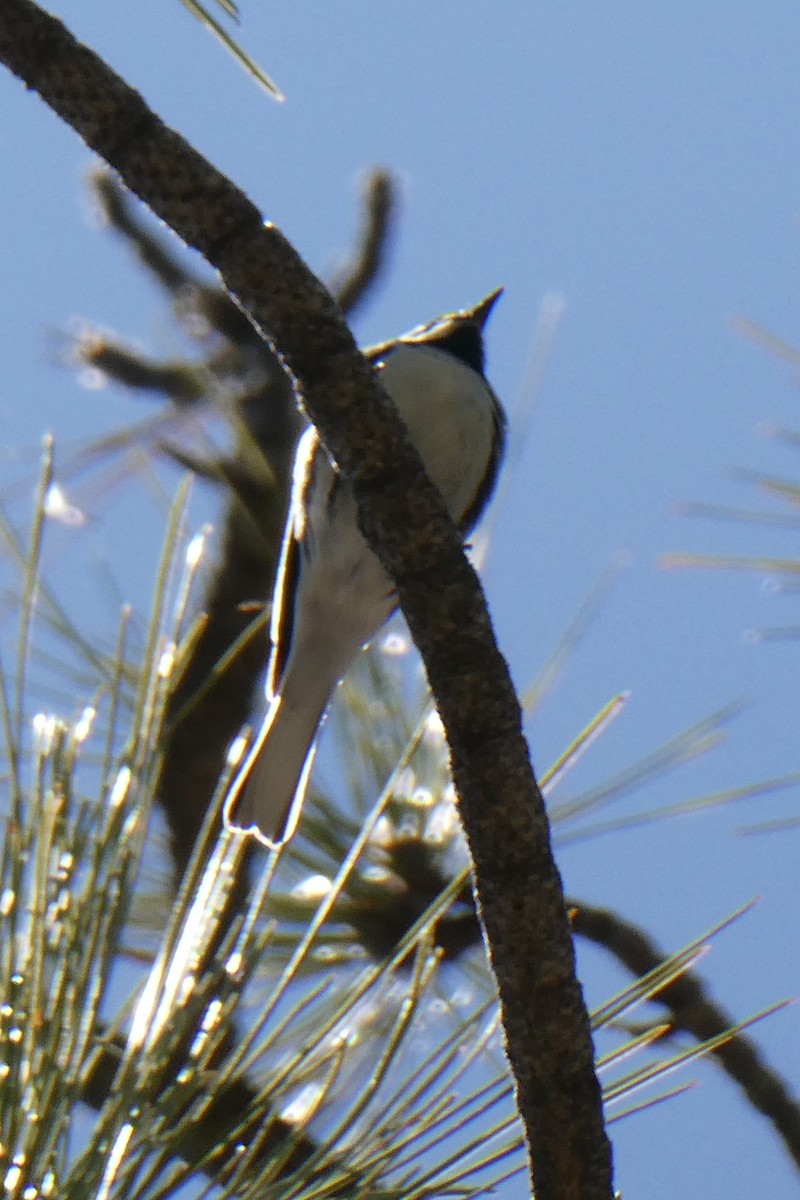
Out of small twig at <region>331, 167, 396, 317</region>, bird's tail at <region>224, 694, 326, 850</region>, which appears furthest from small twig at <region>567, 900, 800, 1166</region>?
small twig at <region>331, 167, 396, 317</region>

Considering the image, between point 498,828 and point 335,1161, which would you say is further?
point 335,1161

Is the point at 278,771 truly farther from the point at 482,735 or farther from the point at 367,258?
the point at 367,258

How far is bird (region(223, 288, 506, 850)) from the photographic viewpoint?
1801mm

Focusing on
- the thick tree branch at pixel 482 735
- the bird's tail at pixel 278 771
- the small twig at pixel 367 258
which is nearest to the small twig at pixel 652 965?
the bird's tail at pixel 278 771

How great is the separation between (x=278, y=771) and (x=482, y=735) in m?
0.78

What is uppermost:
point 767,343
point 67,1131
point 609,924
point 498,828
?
point 767,343

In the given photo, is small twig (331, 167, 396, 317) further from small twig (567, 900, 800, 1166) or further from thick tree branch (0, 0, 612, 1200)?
thick tree branch (0, 0, 612, 1200)

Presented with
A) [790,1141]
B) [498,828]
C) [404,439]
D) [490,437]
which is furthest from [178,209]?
[490,437]

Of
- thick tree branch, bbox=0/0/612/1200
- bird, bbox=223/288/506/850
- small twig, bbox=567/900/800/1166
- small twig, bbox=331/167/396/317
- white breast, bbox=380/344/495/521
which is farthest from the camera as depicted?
small twig, bbox=331/167/396/317

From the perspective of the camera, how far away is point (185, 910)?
1125 millimetres

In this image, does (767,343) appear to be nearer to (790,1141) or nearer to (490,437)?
(490,437)

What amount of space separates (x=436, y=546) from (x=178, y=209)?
8.9 inches

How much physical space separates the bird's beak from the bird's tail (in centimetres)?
79

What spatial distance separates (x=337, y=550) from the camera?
196cm
